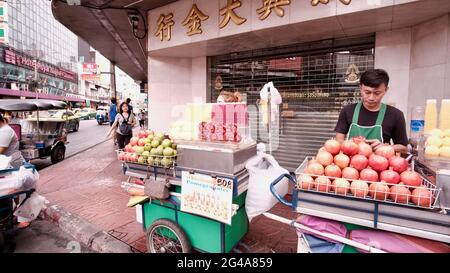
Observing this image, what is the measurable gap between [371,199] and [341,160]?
334 millimetres

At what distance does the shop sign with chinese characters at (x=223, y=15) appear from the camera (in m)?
4.77

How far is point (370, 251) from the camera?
1568 millimetres

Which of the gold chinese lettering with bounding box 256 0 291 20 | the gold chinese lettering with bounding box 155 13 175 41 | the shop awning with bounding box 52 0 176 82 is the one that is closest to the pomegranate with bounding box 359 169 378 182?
the gold chinese lettering with bounding box 256 0 291 20

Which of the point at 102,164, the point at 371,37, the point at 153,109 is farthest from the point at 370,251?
the point at 102,164

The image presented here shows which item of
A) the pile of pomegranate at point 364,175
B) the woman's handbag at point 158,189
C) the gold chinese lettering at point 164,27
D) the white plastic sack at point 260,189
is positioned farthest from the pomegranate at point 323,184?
the gold chinese lettering at point 164,27

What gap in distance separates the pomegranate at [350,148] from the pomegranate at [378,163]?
0.14m

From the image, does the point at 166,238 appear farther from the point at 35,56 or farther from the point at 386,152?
the point at 35,56

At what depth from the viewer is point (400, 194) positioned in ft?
4.98

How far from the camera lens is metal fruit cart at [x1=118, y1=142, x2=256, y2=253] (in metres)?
2.40

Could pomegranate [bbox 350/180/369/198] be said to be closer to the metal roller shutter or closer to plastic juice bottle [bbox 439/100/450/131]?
plastic juice bottle [bbox 439/100/450/131]

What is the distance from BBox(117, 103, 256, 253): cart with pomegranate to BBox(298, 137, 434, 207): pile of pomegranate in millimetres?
778

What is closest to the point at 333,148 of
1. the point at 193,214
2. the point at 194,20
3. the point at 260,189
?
the point at 260,189

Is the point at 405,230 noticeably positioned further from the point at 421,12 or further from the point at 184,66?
the point at 184,66

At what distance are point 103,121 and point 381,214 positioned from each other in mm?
27724
